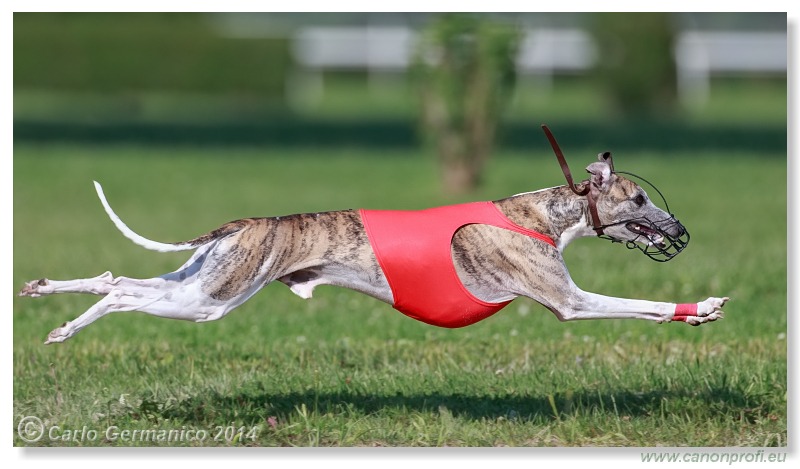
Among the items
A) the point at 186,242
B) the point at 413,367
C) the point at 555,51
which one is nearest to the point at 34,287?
the point at 186,242

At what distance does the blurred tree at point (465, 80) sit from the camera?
49.4 ft

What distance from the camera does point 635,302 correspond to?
568cm

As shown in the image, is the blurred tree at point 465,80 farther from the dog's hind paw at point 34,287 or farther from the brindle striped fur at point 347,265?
the dog's hind paw at point 34,287

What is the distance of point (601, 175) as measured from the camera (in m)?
5.84

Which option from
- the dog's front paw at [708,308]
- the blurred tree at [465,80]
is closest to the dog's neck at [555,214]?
the dog's front paw at [708,308]

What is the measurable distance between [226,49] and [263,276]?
26.5 m

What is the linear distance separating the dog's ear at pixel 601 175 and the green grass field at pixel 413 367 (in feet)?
4.15

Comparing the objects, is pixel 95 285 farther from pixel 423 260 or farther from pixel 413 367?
pixel 413 367

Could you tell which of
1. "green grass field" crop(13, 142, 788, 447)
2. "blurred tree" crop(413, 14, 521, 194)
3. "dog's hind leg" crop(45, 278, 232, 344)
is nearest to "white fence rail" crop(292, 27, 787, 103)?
"blurred tree" crop(413, 14, 521, 194)

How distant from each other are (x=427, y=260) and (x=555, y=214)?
71 centimetres
